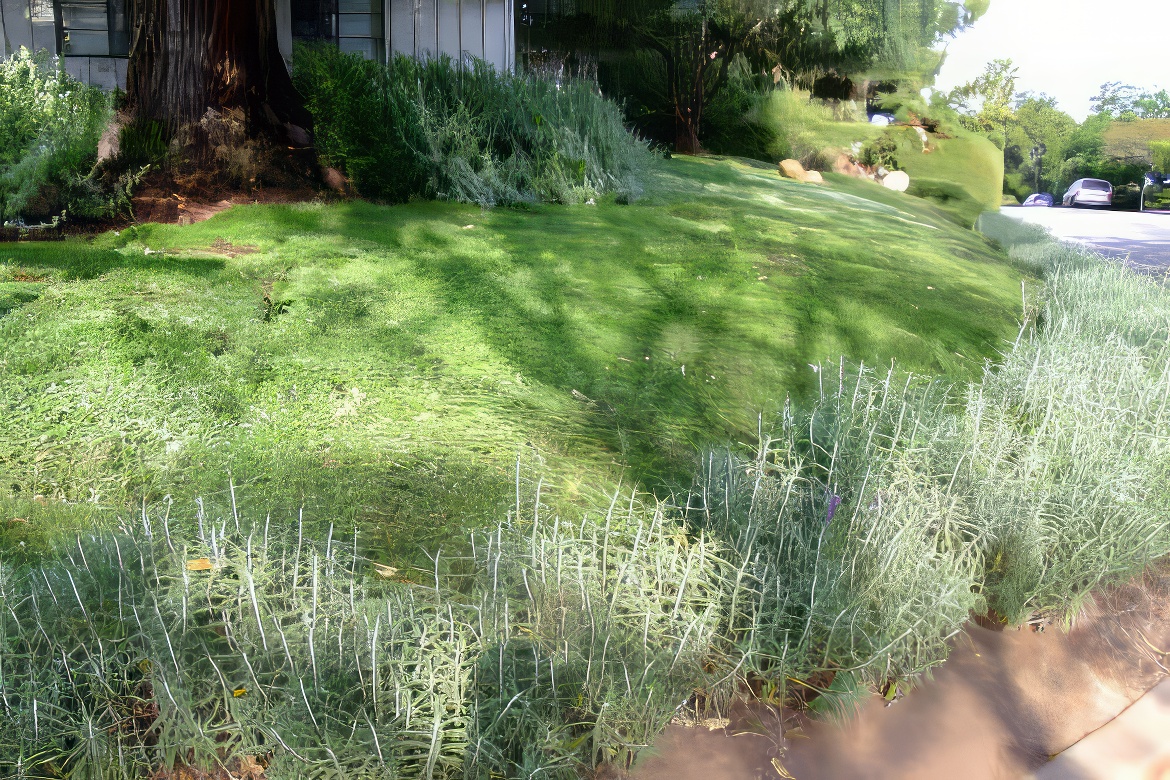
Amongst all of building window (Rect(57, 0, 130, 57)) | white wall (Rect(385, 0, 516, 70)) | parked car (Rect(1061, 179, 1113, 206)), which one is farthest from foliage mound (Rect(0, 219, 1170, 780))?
building window (Rect(57, 0, 130, 57))

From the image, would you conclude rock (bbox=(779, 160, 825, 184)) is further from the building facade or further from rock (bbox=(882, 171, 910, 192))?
the building facade

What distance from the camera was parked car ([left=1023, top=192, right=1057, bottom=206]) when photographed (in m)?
7.12

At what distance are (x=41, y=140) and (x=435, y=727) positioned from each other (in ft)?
14.6

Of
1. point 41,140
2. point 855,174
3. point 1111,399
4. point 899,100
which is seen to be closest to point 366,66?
point 41,140

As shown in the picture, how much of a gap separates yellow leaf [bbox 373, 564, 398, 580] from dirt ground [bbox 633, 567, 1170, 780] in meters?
0.76

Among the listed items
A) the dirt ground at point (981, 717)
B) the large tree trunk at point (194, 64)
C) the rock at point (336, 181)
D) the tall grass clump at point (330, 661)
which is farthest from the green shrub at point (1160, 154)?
the tall grass clump at point (330, 661)

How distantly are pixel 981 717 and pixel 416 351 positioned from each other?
7.02 ft

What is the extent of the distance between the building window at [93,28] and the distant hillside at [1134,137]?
8.40m

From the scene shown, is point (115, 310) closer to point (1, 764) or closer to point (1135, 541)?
point (1, 764)

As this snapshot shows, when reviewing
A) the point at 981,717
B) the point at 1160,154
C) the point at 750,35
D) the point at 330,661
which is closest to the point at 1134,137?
the point at 1160,154

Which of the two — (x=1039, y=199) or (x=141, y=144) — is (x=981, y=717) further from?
(x=1039, y=199)

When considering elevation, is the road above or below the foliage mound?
above

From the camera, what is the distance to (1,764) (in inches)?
63.5

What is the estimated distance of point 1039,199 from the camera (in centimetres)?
752
